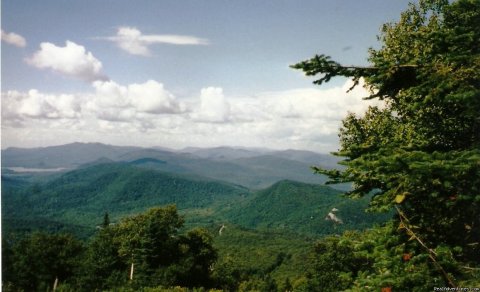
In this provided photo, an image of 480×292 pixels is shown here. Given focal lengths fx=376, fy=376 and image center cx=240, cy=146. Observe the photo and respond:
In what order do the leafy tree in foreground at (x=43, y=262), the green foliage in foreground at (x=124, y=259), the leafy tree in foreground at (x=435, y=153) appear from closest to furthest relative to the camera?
the leafy tree in foreground at (x=435, y=153), the green foliage in foreground at (x=124, y=259), the leafy tree in foreground at (x=43, y=262)

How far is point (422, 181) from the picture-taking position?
28.0 ft

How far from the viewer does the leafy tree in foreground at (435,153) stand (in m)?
7.91

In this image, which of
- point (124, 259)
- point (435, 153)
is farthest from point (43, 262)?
point (435, 153)

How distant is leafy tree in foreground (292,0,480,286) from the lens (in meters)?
7.91

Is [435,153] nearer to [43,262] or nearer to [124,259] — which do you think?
[124,259]

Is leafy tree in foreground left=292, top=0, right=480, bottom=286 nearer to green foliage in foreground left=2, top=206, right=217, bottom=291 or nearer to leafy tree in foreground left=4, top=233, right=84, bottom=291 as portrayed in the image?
green foliage in foreground left=2, top=206, right=217, bottom=291

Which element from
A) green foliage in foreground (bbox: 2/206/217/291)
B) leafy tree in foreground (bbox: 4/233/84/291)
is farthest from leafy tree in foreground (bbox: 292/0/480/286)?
leafy tree in foreground (bbox: 4/233/84/291)

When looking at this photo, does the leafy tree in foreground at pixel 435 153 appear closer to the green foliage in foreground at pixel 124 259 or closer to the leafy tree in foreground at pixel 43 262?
the green foliage in foreground at pixel 124 259

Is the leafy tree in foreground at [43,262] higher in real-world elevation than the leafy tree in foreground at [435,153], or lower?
lower

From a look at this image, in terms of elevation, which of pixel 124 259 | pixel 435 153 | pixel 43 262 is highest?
pixel 435 153

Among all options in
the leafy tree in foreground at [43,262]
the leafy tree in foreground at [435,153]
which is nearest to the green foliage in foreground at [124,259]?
the leafy tree in foreground at [43,262]

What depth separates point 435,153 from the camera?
25.7 ft

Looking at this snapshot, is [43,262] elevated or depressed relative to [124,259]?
depressed

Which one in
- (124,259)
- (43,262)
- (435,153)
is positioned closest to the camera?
(435,153)
